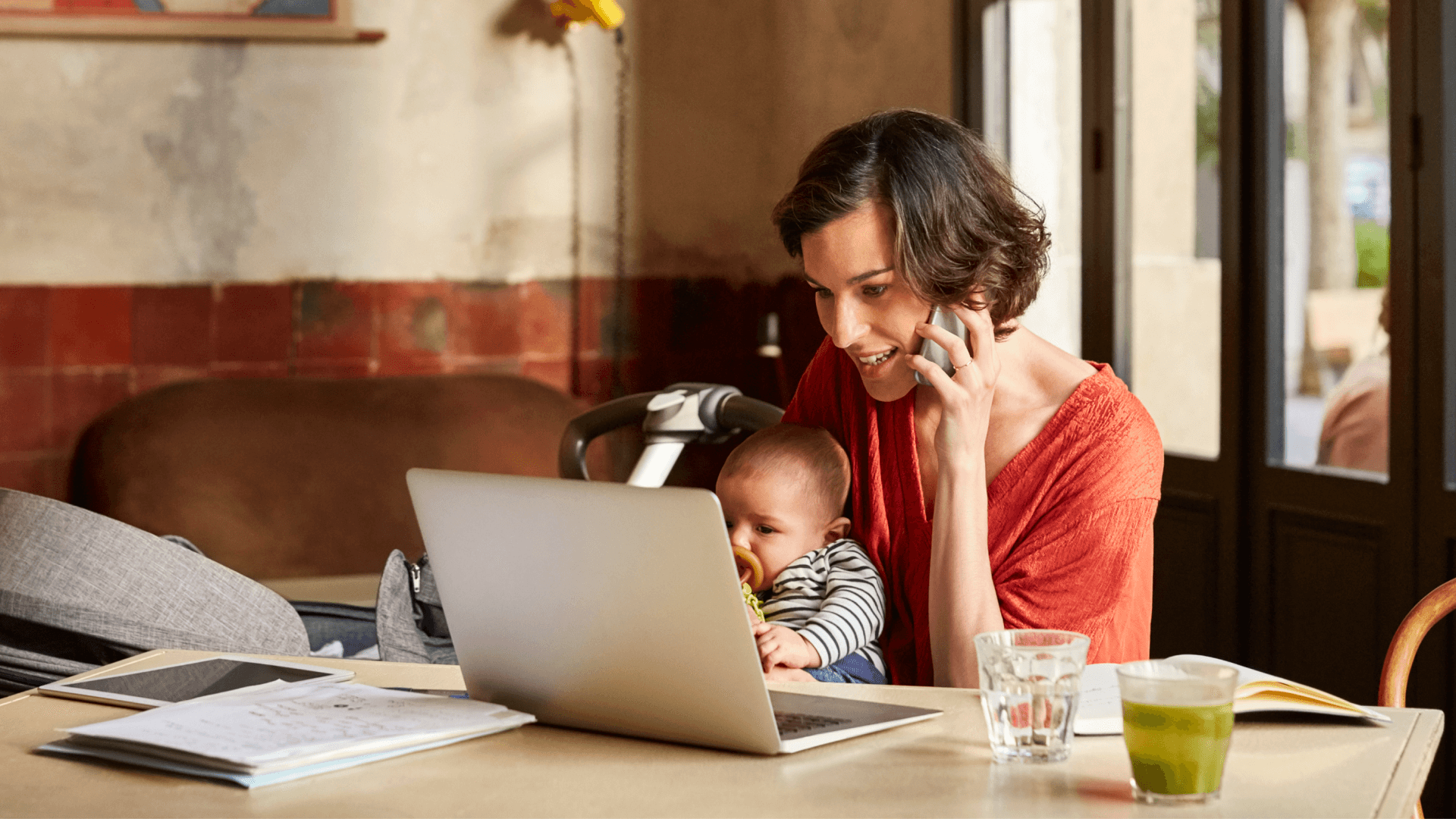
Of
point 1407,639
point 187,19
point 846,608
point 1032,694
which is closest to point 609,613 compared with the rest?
point 1032,694

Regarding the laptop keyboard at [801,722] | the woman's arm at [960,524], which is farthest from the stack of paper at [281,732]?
the woman's arm at [960,524]

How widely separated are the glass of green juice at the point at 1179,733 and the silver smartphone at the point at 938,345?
0.75m

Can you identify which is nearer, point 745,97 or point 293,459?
point 293,459

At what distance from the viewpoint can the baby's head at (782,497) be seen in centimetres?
176

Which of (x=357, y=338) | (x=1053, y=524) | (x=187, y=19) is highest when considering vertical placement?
(x=187, y=19)

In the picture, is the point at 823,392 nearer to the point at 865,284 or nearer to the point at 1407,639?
the point at 865,284

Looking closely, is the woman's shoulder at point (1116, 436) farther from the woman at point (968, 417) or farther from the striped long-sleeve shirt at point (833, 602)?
the striped long-sleeve shirt at point (833, 602)

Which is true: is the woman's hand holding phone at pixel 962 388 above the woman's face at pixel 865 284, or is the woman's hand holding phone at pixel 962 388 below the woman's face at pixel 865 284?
below

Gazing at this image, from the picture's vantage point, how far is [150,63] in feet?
12.7

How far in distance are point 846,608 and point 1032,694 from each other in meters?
0.62

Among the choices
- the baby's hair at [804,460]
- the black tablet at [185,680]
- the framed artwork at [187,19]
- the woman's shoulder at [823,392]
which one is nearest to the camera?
the black tablet at [185,680]

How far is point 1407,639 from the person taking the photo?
56.3 inches

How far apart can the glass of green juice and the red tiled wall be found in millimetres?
3376

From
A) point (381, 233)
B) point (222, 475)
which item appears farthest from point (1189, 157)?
point (222, 475)
